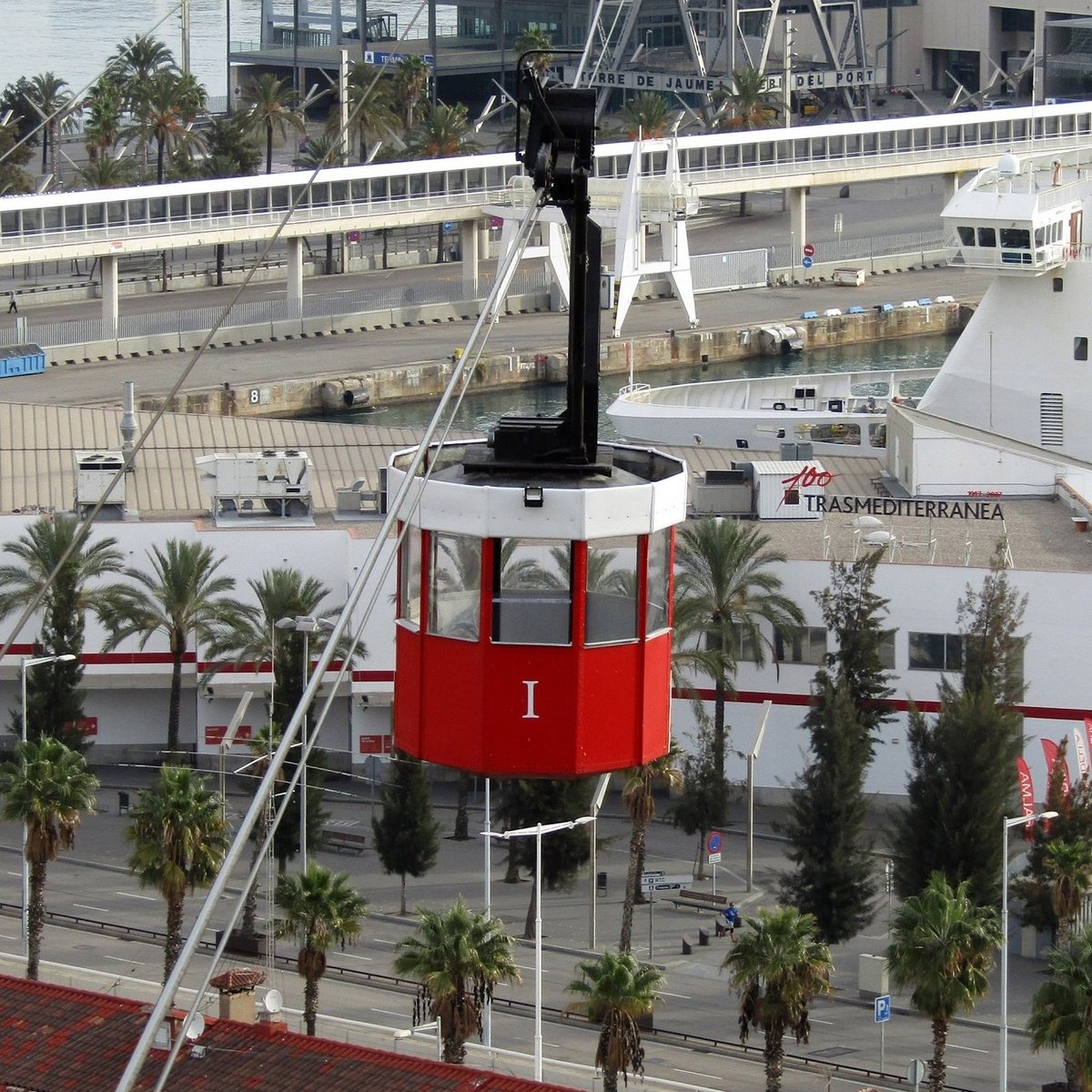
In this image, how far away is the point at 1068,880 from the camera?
1331 inches

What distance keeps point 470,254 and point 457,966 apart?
2452 inches

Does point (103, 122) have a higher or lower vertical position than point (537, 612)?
higher

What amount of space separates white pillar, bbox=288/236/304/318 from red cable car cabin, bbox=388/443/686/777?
70169 millimetres

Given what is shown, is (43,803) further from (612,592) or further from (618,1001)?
(612,592)

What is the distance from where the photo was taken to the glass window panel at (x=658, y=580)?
14.8 meters

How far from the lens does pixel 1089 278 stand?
193 ft

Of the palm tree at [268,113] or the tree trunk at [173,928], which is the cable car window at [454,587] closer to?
the tree trunk at [173,928]

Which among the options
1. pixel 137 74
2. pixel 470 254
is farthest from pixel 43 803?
pixel 137 74

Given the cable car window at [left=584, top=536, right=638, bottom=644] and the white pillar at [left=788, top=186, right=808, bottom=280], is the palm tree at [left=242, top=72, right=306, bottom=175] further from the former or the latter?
the cable car window at [left=584, top=536, right=638, bottom=644]

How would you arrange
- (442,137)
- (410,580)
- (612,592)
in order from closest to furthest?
(612,592) < (410,580) < (442,137)

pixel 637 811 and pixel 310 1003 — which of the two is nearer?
pixel 310 1003

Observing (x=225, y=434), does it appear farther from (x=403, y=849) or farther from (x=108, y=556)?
(x=403, y=849)

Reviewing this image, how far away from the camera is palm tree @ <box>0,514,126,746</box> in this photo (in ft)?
135

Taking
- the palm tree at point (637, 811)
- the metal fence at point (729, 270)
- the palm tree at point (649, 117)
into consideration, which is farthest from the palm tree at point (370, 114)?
the palm tree at point (637, 811)
